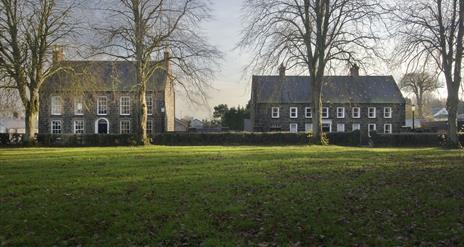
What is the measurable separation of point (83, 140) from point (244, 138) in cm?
1467

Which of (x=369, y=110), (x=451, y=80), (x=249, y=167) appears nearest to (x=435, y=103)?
(x=369, y=110)

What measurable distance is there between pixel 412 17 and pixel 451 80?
18.4ft

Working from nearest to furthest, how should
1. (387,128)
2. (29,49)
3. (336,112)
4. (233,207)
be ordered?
(233,207)
(29,49)
(387,128)
(336,112)

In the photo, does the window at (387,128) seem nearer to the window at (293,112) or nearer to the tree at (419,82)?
the tree at (419,82)

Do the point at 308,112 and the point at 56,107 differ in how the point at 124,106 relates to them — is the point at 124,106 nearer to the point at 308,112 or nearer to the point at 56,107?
the point at 56,107

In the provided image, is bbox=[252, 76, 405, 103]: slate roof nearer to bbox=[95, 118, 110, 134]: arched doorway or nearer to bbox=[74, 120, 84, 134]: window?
bbox=[95, 118, 110, 134]: arched doorway

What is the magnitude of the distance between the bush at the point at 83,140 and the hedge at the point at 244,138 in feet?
10.4

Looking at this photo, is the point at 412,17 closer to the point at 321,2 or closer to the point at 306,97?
the point at 321,2

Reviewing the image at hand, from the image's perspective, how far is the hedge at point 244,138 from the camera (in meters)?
45.2

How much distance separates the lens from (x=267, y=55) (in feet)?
119

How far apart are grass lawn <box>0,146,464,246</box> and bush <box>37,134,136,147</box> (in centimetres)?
2636

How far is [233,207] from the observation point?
1084cm

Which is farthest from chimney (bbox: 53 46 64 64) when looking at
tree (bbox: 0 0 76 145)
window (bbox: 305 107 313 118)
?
window (bbox: 305 107 313 118)

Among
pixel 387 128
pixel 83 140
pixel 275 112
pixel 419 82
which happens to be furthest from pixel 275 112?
pixel 83 140
